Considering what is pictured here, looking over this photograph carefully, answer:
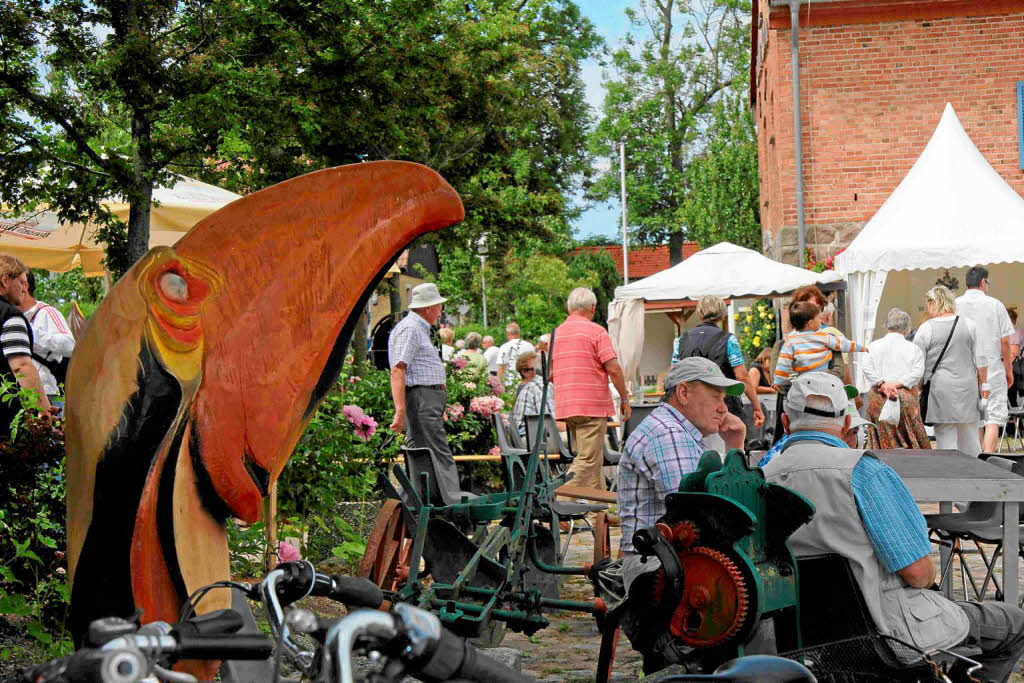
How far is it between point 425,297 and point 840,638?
5336 mm

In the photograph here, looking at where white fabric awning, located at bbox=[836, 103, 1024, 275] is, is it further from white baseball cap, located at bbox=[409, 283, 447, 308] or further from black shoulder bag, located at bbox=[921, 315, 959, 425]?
white baseball cap, located at bbox=[409, 283, 447, 308]

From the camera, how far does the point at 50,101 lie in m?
5.92

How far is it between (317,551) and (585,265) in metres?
41.8

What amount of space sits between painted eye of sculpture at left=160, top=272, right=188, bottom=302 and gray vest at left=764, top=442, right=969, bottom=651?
82.0 inches

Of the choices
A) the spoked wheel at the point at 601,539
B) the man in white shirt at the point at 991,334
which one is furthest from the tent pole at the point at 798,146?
the spoked wheel at the point at 601,539

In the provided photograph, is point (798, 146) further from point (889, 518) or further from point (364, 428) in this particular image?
point (889, 518)

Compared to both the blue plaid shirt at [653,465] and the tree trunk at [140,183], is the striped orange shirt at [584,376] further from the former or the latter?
the blue plaid shirt at [653,465]

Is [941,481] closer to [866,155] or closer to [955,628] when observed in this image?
[955,628]

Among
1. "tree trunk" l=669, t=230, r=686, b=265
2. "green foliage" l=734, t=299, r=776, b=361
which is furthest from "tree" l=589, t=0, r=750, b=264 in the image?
"green foliage" l=734, t=299, r=776, b=361

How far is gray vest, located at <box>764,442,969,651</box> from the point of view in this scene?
3645 mm

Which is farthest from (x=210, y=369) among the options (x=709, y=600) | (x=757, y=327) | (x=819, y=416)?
(x=757, y=327)

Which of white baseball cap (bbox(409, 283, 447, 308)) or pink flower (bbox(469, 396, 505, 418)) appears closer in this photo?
white baseball cap (bbox(409, 283, 447, 308))

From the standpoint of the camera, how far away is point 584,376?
8930 mm

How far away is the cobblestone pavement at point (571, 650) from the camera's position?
5445 millimetres
